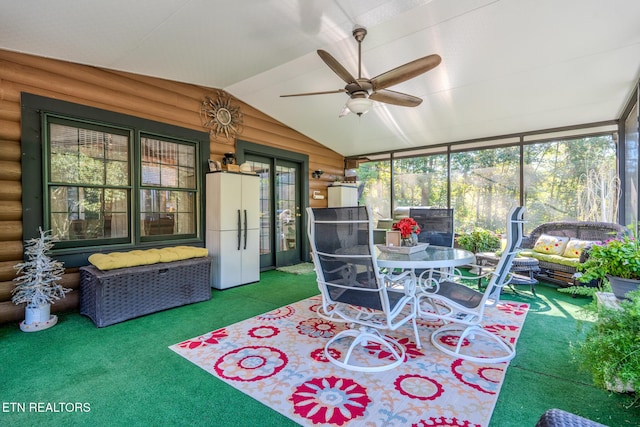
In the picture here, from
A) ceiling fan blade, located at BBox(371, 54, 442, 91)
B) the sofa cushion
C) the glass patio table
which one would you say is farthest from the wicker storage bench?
the sofa cushion

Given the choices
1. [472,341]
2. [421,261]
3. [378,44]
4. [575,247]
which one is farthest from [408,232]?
[575,247]

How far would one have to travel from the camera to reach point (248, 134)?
5.35 m

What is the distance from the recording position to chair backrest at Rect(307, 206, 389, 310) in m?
2.05

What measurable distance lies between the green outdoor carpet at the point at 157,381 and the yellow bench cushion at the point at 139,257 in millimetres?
596

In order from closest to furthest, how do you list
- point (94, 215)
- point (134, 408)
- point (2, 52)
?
point (134, 408), point (2, 52), point (94, 215)

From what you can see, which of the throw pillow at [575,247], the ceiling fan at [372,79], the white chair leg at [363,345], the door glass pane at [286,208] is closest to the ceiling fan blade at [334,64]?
the ceiling fan at [372,79]

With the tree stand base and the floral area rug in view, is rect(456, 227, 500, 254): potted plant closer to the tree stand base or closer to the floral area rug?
the floral area rug

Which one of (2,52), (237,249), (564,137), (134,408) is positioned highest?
(2,52)

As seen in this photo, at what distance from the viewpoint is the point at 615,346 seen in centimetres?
135

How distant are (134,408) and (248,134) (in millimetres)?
4366

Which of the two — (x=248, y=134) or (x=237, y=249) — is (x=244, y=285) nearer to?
(x=237, y=249)

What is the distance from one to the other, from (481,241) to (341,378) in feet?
13.8

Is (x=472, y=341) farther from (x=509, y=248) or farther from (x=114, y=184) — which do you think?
(x=114, y=184)

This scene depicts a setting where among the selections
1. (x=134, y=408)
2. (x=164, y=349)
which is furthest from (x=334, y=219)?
(x=164, y=349)
